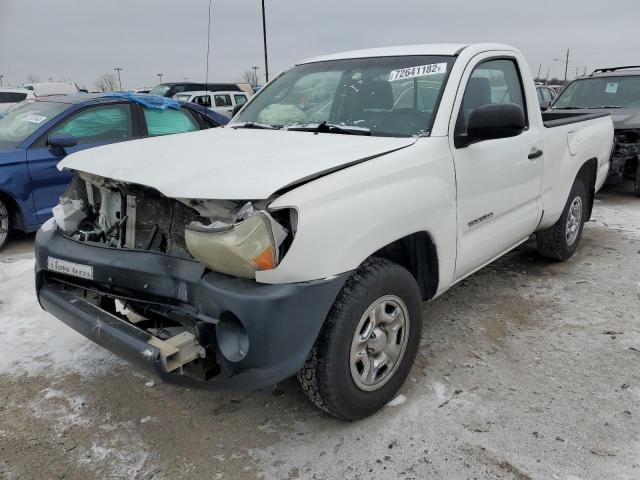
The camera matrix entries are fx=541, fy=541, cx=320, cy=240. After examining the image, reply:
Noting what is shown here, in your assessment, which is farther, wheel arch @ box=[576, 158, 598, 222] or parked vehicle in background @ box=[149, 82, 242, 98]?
parked vehicle in background @ box=[149, 82, 242, 98]

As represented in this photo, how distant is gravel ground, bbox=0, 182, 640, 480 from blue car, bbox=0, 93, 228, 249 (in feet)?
6.43

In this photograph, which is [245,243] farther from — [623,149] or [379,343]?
[623,149]

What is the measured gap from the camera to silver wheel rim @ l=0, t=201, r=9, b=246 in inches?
217

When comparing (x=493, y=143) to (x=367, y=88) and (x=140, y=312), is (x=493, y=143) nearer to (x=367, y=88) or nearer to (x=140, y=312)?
(x=367, y=88)

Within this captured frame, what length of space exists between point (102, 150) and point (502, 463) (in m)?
2.58

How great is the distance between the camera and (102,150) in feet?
9.91

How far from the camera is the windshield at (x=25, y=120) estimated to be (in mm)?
5777

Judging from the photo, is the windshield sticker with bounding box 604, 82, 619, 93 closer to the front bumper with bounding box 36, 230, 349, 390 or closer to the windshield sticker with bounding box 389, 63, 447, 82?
the windshield sticker with bounding box 389, 63, 447, 82

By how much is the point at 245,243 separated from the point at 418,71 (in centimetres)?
182

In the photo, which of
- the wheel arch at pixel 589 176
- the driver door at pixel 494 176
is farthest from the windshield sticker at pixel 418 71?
the wheel arch at pixel 589 176

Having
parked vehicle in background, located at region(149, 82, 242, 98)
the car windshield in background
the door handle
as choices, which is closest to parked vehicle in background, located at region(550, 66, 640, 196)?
the car windshield in background

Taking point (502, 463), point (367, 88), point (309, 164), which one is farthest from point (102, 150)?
point (502, 463)

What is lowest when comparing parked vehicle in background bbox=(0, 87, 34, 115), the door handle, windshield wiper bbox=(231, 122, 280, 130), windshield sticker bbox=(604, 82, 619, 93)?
the door handle

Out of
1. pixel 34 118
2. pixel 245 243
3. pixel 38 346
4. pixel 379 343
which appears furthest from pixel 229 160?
pixel 34 118
